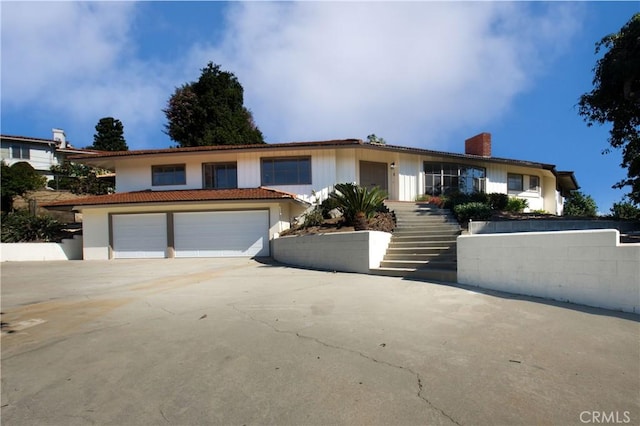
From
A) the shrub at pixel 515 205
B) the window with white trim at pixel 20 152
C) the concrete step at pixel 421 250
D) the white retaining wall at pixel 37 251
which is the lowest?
the white retaining wall at pixel 37 251

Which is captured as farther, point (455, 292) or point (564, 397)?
point (455, 292)

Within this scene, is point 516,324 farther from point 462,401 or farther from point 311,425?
point 311,425

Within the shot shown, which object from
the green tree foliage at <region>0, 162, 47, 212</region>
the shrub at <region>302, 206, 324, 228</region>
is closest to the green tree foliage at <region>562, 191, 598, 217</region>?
the shrub at <region>302, 206, 324, 228</region>

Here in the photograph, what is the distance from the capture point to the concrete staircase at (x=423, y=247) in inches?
356

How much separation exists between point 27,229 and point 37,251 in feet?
6.46

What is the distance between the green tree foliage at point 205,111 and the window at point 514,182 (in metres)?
18.9

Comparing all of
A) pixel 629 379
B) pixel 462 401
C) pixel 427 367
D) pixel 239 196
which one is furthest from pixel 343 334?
pixel 239 196

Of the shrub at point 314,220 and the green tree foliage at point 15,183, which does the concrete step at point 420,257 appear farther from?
the green tree foliage at point 15,183

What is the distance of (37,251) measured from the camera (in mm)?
17156

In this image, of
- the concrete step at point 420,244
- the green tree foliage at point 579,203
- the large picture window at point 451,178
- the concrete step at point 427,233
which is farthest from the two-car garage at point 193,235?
the green tree foliage at point 579,203

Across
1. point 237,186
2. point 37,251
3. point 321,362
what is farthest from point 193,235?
point 321,362

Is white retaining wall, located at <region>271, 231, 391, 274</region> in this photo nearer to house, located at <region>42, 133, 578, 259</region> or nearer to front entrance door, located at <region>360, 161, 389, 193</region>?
house, located at <region>42, 133, 578, 259</region>

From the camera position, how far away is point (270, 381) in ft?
10.5

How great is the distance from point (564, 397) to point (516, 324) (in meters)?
2.10
